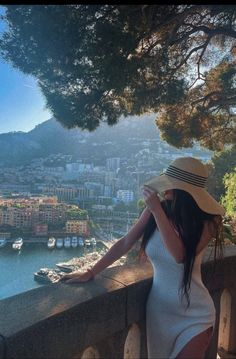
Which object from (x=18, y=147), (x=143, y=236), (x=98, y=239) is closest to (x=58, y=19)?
(x=143, y=236)

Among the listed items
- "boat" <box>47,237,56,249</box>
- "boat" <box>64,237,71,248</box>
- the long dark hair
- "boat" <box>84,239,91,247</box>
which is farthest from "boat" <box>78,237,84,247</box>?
the long dark hair

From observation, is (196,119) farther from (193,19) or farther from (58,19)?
(58,19)

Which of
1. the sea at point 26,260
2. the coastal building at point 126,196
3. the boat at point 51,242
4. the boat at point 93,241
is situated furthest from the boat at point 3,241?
the coastal building at point 126,196

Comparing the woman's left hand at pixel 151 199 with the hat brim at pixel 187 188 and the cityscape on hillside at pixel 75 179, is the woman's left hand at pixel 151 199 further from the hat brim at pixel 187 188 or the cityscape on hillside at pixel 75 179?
the cityscape on hillside at pixel 75 179

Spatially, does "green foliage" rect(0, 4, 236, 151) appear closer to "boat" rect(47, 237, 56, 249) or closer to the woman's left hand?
the woman's left hand

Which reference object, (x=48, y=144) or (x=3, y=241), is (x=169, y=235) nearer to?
(x=3, y=241)

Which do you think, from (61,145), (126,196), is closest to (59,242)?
(126,196)
